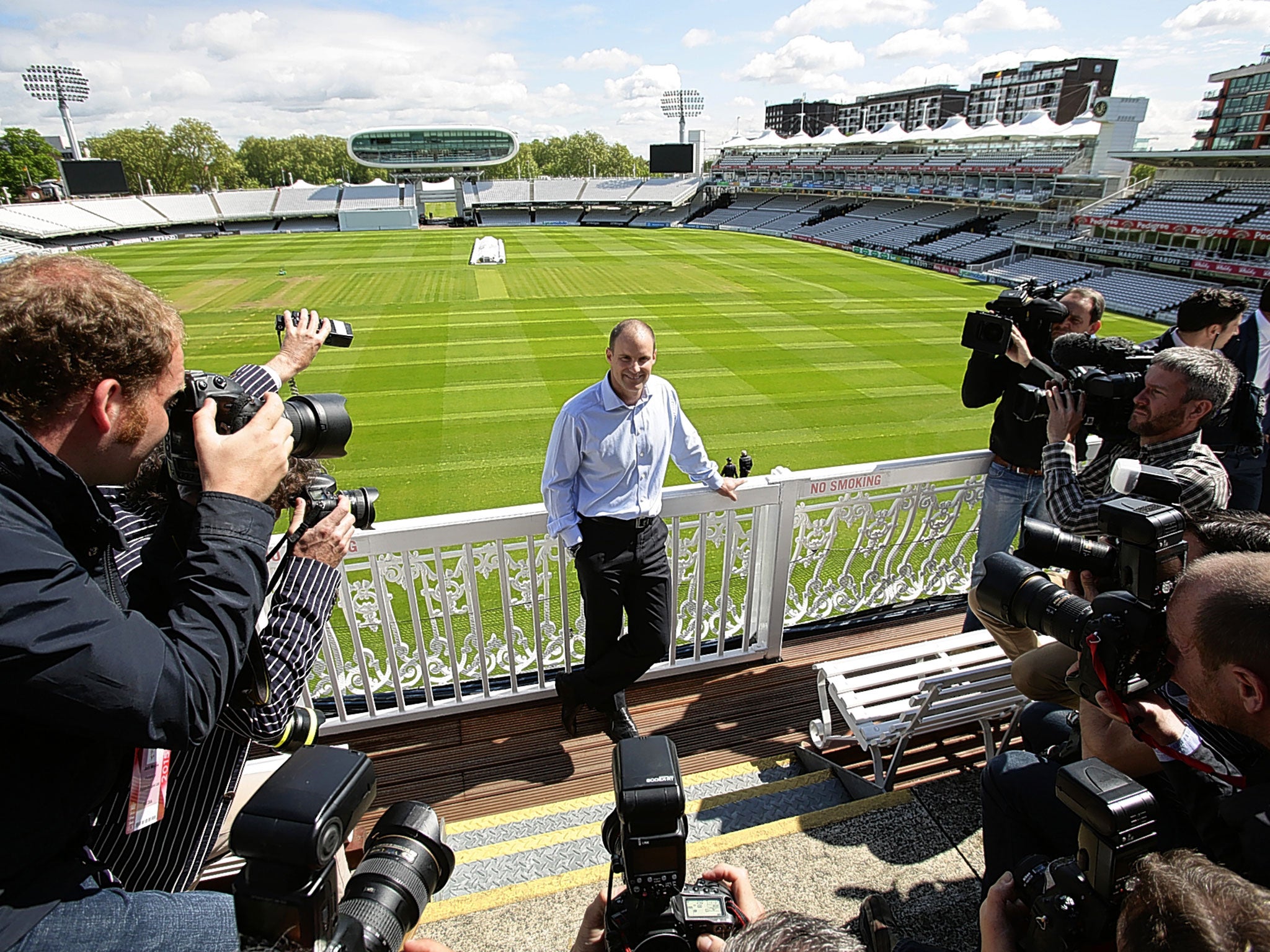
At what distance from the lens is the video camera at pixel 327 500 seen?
1937mm

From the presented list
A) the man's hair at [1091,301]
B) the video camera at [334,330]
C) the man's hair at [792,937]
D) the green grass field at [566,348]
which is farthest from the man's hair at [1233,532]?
the green grass field at [566,348]

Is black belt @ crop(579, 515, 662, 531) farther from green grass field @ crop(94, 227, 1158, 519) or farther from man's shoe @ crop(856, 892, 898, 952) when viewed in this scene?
green grass field @ crop(94, 227, 1158, 519)

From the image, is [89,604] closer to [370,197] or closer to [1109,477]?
[1109,477]

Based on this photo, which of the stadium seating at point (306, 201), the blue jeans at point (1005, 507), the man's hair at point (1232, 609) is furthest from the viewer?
the stadium seating at point (306, 201)

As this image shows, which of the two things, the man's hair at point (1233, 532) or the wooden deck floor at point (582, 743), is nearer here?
the man's hair at point (1233, 532)

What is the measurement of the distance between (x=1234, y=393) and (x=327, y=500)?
3.87 meters

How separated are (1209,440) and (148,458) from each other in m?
4.54

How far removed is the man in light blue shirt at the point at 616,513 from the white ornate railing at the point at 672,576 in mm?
180

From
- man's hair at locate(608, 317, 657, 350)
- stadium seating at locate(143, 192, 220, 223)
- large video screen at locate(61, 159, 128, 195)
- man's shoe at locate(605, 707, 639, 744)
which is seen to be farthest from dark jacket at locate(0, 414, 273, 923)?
large video screen at locate(61, 159, 128, 195)

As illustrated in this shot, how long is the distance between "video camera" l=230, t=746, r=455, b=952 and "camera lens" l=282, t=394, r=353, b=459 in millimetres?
749

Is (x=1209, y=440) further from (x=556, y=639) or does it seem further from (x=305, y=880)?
(x=305, y=880)

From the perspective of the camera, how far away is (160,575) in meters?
1.54

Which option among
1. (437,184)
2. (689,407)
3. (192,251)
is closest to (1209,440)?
(689,407)

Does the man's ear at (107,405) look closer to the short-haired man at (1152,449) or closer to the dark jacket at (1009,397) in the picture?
the short-haired man at (1152,449)
